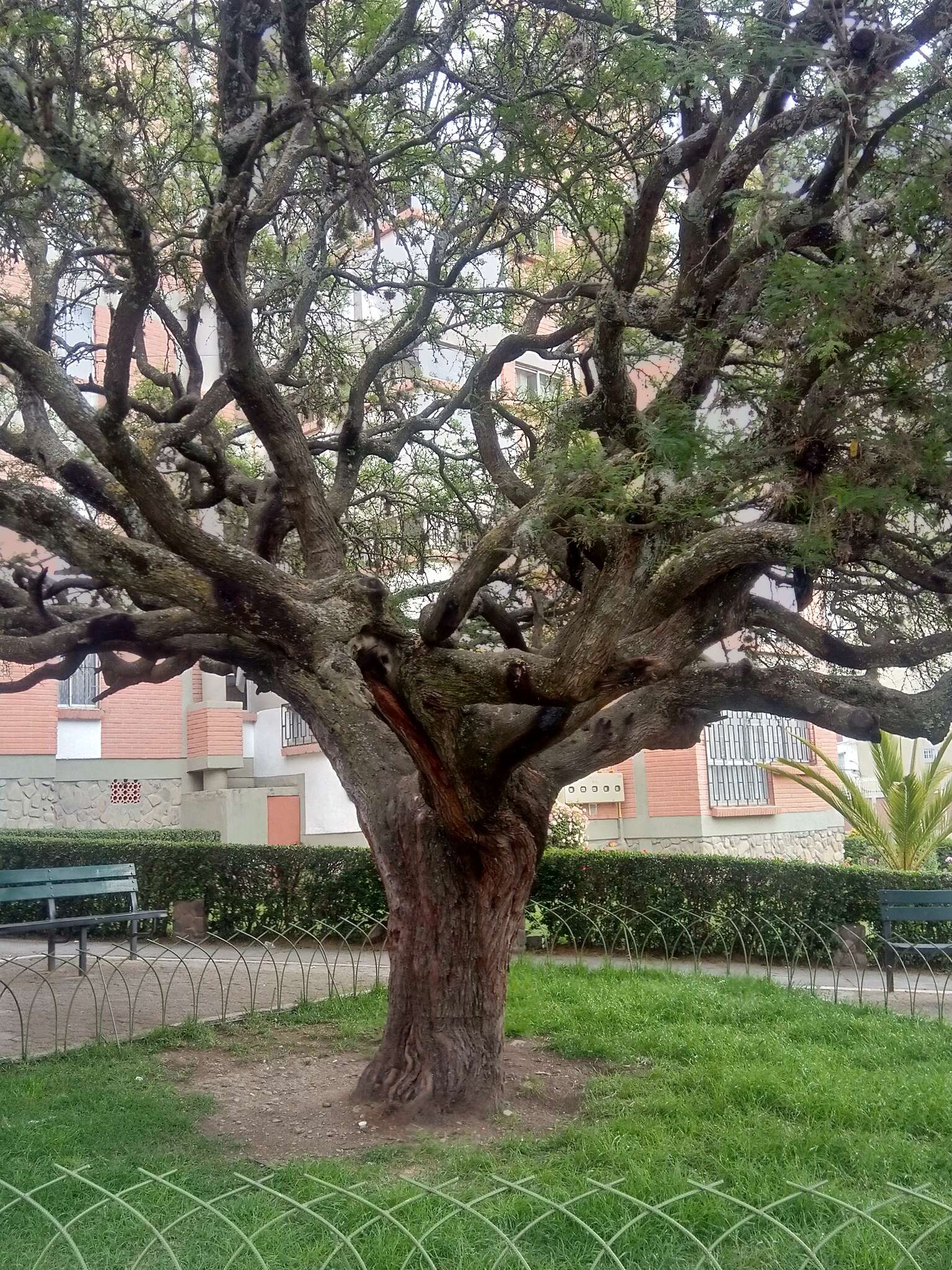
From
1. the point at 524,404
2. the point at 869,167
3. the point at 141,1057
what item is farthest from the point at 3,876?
the point at 869,167

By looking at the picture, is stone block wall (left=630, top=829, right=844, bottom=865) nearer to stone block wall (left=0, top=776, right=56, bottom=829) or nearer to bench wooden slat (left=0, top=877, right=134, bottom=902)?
bench wooden slat (left=0, top=877, right=134, bottom=902)

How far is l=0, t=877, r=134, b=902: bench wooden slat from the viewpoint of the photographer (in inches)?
415

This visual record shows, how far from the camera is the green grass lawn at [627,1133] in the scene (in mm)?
4562

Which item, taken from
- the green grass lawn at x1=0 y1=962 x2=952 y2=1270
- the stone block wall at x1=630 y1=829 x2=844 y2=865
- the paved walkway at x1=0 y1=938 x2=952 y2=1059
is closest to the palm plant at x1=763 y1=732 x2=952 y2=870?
the stone block wall at x1=630 y1=829 x2=844 y2=865

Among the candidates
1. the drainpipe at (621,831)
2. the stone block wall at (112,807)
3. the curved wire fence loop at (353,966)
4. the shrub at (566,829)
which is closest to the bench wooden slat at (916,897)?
the curved wire fence loop at (353,966)

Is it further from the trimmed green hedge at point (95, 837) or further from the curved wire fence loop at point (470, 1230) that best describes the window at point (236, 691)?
the curved wire fence loop at point (470, 1230)

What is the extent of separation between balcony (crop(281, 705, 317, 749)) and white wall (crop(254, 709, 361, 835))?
0.58ft

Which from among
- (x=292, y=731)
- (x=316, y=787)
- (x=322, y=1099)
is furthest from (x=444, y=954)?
(x=292, y=731)

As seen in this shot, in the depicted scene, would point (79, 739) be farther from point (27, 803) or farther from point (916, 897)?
point (916, 897)

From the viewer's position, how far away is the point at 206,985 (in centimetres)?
1084

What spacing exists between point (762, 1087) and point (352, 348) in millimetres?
8155

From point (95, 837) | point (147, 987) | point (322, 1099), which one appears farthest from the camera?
point (95, 837)

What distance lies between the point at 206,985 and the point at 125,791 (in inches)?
407

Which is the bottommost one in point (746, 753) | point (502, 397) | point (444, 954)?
point (444, 954)
